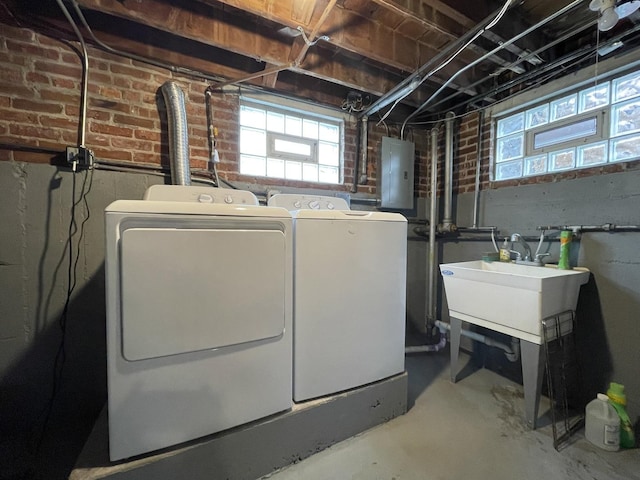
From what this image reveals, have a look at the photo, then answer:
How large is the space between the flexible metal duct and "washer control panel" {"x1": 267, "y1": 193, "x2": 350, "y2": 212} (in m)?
0.61

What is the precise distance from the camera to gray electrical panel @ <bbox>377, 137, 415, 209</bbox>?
8.26 feet

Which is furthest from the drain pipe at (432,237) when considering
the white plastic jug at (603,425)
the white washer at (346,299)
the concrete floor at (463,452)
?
the white plastic jug at (603,425)

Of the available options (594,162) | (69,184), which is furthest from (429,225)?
(69,184)

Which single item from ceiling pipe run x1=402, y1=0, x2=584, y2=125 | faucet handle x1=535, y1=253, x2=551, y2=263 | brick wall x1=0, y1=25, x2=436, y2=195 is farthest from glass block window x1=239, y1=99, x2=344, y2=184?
faucet handle x1=535, y1=253, x2=551, y2=263

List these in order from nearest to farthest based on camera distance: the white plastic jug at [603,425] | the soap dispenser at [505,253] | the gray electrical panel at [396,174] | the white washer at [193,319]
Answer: the white washer at [193,319]
the white plastic jug at [603,425]
the soap dispenser at [505,253]
the gray electrical panel at [396,174]

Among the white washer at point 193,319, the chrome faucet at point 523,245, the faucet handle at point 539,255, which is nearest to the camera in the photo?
the white washer at point 193,319

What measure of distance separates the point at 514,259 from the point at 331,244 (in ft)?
5.56

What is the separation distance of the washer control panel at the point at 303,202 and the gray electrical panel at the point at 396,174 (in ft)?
2.04

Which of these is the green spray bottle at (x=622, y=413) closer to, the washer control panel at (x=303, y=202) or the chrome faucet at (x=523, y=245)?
the chrome faucet at (x=523, y=245)

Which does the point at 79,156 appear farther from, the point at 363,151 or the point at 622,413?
the point at 622,413

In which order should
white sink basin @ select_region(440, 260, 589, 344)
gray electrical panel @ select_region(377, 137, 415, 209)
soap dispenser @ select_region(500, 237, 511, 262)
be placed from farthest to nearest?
gray electrical panel @ select_region(377, 137, 415, 209), soap dispenser @ select_region(500, 237, 511, 262), white sink basin @ select_region(440, 260, 589, 344)

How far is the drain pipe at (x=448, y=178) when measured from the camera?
98.4 inches

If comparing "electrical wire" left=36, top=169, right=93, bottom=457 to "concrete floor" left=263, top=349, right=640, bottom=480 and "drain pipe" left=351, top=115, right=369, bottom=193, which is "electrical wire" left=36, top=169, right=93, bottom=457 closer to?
"concrete floor" left=263, top=349, right=640, bottom=480

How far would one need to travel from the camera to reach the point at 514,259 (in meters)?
2.11
